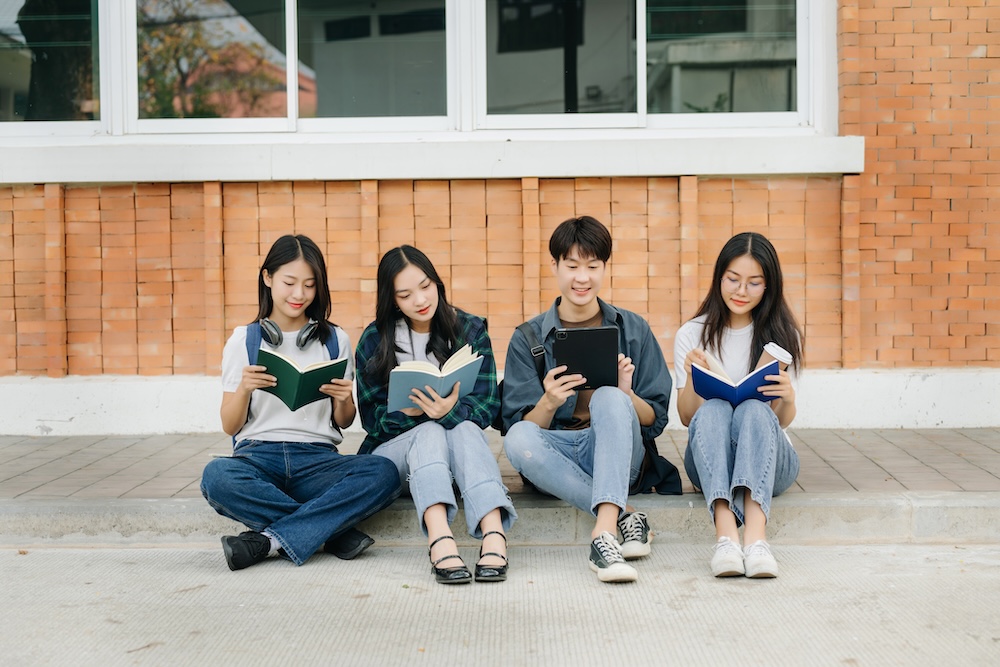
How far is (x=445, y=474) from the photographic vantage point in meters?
4.13

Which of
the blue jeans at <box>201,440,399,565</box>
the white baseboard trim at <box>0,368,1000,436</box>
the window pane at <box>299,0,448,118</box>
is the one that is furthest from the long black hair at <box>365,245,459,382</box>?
the window pane at <box>299,0,448,118</box>

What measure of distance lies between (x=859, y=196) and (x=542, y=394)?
310 cm

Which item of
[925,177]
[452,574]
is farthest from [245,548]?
[925,177]

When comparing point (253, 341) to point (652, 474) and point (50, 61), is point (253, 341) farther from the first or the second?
point (50, 61)

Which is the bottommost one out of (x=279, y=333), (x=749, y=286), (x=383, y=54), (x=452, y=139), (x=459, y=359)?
(x=459, y=359)

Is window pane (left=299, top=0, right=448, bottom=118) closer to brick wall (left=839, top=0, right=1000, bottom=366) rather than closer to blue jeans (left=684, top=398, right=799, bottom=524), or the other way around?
brick wall (left=839, top=0, right=1000, bottom=366)

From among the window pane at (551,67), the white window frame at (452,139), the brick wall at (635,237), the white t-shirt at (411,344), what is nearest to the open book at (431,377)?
the white t-shirt at (411,344)

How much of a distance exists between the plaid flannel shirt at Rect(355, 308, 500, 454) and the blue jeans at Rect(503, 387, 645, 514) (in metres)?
0.18

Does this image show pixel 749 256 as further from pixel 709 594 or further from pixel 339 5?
pixel 339 5

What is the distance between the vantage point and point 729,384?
4.08 metres

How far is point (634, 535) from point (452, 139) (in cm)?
328

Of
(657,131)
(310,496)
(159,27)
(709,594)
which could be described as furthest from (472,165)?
(709,594)

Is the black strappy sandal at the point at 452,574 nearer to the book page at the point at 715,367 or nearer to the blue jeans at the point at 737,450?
the blue jeans at the point at 737,450

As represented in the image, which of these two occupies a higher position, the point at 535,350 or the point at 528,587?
the point at 535,350
